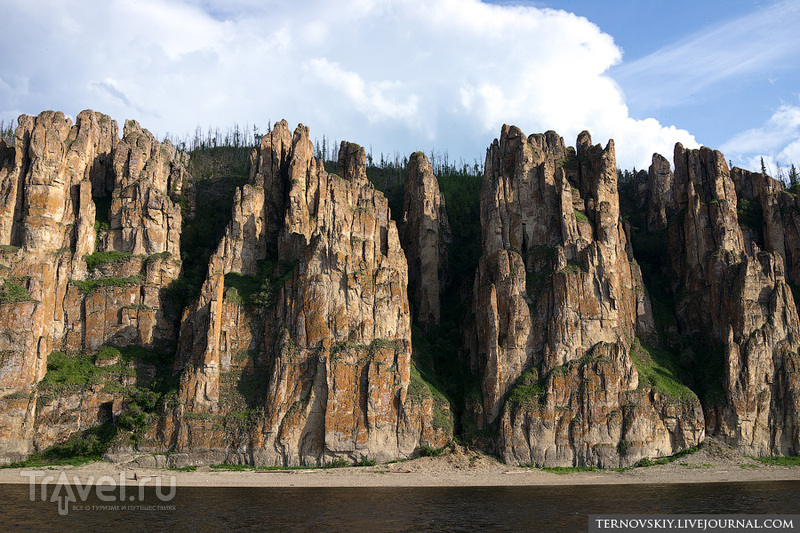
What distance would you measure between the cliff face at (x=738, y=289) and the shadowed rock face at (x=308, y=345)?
143 ft

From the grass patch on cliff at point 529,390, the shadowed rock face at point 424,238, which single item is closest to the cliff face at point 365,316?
the grass patch on cliff at point 529,390

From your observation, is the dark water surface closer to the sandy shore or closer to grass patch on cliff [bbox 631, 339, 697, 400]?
the sandy shore

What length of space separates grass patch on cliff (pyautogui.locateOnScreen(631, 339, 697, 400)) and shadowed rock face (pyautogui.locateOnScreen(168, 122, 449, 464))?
1226 inches

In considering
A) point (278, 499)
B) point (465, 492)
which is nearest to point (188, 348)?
point (278, 499)

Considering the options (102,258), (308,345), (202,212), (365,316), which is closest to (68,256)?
(102,258)

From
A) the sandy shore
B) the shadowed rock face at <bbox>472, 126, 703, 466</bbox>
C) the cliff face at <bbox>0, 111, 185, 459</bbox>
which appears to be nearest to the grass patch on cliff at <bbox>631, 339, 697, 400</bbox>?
the shadowed rock face at <bbox>472, 126, 703, 466</bbox>

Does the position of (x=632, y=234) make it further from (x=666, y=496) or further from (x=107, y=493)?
(x=107, y=493)

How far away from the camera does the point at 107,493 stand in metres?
69.0

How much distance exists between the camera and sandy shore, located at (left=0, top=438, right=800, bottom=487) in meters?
81.1

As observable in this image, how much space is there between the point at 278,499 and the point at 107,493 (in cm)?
1812

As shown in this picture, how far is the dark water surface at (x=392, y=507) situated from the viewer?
51.9 metres

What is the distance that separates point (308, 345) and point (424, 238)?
3970cm

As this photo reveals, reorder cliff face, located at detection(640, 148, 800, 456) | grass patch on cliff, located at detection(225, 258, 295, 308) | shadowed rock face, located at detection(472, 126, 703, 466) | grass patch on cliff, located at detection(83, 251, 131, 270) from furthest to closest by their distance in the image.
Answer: grass patch on cliff, located at detection(83, 251, 131, 270) → grass patch on cliff, located at detection(225, 258, 295, 308) → cliff face, located at detection(640, 148, 800, 456) → shadowed rock face, located at detection(472, 126, 703, 466)

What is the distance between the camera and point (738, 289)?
103500 millimetres
